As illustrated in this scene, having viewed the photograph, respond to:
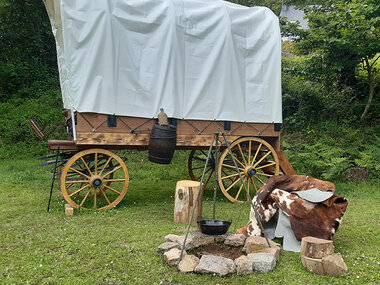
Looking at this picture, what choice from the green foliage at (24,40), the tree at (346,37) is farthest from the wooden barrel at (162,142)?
the green foliage at (24,40)

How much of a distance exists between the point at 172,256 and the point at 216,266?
44 centimetres

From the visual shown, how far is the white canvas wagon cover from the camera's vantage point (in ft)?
18.0

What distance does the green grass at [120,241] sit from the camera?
321cm

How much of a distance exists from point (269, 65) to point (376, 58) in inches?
210

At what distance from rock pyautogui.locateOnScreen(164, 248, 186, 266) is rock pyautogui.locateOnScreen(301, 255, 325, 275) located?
1.16 metres

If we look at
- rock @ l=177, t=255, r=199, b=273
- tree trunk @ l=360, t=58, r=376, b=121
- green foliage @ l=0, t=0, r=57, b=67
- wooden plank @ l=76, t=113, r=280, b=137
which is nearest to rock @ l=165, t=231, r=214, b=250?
rock @ l=177, t=255, r=199, b=273

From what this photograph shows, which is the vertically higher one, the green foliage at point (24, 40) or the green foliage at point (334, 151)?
the green foliage at point (24, 40)

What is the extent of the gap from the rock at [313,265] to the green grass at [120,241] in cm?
6

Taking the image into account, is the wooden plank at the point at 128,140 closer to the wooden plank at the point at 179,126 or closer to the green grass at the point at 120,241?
the wooden plank at the point at 179,126

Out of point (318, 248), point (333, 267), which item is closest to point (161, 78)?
point (318, 248)

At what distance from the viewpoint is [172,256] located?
11.4 ft

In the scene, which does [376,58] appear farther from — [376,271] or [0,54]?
[0,54]

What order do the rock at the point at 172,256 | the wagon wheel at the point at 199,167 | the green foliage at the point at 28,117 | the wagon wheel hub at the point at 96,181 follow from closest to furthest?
the rock at the point at 172,256 → the wagon wheel hub at the point at 96,181 → the wagon wheel at the point at 199,167 → the green foliage at the point at 28,117

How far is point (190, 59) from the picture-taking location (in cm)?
624
